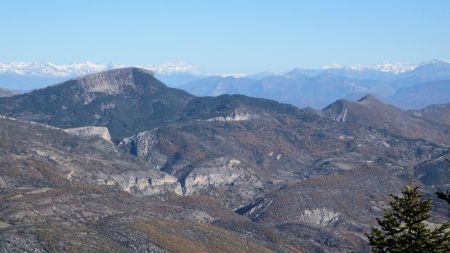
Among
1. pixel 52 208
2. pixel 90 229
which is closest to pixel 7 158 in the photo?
pixel 52 208

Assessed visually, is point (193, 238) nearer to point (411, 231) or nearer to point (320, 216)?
point (320, 216)

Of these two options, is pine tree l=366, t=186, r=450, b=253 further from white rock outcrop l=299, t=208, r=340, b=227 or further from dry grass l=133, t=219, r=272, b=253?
white rock outcrop l=299, t=208, r=340, b=227

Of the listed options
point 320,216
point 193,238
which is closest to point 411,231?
point 193,238

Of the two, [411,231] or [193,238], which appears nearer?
[411,231]

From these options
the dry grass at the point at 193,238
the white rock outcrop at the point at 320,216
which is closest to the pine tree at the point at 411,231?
the dry grass at the point at 193,238

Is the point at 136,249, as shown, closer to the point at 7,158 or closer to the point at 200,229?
the point at 200,229

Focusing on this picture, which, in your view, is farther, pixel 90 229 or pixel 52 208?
pixel 52 208

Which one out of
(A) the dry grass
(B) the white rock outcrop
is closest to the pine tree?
(A) the dry grass

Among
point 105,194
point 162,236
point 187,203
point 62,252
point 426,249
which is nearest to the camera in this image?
point 426,249
